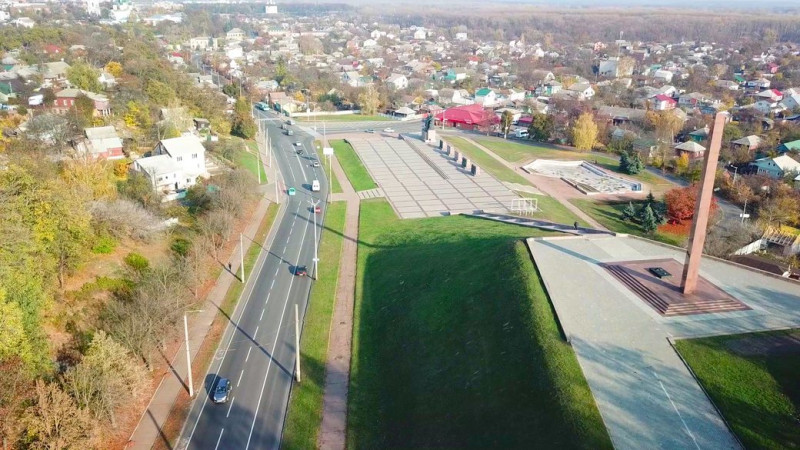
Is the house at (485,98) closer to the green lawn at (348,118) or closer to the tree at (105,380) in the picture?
the green lawn at (348,118)

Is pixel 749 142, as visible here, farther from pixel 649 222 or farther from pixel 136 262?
pixel 136 262

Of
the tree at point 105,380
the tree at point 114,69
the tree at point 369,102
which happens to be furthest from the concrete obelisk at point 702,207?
the tree at point 369,102

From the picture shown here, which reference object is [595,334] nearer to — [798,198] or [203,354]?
[203,354]

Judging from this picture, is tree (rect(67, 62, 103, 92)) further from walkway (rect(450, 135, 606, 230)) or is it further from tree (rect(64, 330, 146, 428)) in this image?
tree (rect(64, 330, 146, 428))

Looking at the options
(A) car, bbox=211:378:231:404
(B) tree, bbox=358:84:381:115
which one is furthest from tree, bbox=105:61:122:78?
(A) car, bbox=211:378:231:404

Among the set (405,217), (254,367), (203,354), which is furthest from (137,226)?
(405,217)

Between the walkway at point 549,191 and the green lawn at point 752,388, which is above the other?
the green lawn at point 752,388

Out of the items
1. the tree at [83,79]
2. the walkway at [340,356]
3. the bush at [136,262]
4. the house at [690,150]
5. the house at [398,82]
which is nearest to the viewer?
the walkway at [340,356]

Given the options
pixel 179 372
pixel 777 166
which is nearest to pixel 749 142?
pixel 777 166
